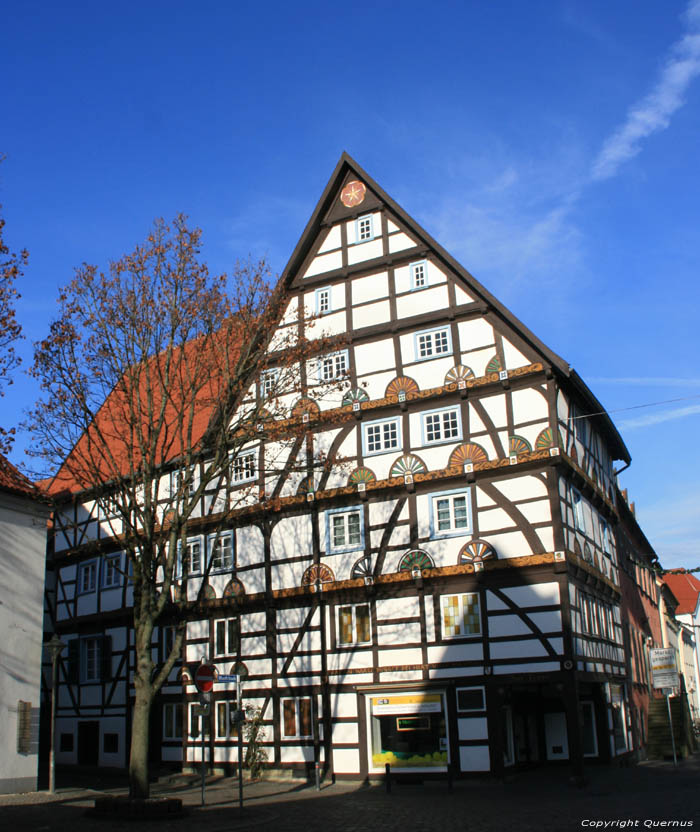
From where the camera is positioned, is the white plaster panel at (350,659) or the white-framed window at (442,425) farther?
the white-framed window at (442,425)

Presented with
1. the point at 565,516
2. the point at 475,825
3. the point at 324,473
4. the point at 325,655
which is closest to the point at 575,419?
the point at 565,516

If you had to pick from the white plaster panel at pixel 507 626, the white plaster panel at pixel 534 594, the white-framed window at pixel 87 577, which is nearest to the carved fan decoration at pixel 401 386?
the white plaster panel at pixel 534 594

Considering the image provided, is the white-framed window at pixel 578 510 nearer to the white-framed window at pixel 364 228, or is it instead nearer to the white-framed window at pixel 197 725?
the white-framed window at pixel 364 228

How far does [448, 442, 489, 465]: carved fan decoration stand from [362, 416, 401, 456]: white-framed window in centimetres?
189

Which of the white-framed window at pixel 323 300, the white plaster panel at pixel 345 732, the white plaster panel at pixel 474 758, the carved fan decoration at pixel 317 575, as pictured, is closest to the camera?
the white plaster panel at pixel 474 758

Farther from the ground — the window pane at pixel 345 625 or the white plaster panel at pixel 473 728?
the window pane at pixel 345 625

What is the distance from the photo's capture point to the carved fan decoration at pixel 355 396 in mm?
26703

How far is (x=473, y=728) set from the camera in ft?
73.9

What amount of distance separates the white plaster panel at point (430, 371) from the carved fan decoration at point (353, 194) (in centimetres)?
636

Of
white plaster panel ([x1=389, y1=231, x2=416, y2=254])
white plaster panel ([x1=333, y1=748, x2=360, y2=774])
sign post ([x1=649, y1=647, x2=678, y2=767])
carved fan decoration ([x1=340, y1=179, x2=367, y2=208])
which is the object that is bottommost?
white plaster panel ([x1=333, y1=748, x2=360, y2=774])

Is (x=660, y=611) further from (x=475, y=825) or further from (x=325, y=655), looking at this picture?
(x=475, y=825)

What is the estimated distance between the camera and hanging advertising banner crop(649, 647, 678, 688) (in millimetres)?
26031

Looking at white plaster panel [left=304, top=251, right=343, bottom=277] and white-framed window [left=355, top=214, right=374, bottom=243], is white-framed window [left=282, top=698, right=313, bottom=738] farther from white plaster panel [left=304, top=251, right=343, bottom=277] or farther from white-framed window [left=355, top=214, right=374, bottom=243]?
white-framed window [left=355, top=214, right=374, bottom=243]

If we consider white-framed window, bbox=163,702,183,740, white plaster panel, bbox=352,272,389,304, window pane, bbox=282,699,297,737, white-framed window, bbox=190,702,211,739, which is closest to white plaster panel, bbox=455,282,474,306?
white plaster panel, bbox=352,272,389,304
